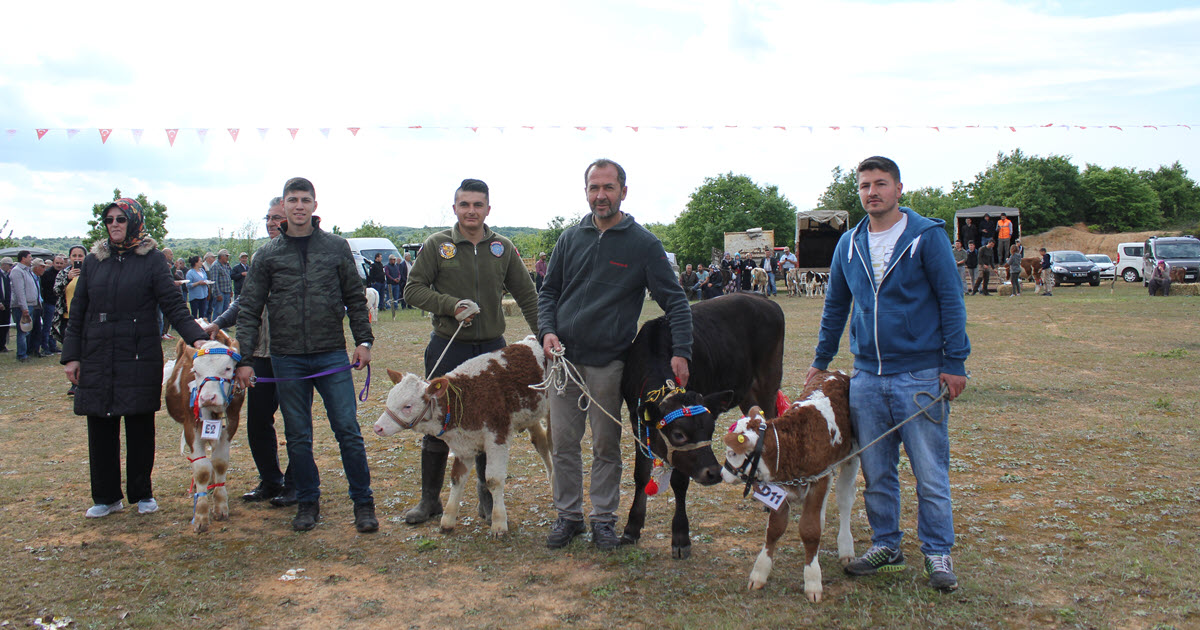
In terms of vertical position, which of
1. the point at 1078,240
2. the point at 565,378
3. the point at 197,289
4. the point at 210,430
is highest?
the point at 1078,240

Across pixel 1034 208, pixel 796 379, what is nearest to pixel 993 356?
pixel 796 379

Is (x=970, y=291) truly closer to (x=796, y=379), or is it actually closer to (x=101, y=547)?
(x=796, y=379)

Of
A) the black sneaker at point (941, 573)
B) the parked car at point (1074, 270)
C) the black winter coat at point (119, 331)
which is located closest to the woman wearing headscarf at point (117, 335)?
the black winter coat at point (119, 331)

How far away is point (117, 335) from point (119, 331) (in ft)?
0.11

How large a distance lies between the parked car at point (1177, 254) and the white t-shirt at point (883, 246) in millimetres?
32671

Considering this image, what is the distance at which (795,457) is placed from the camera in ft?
13.4

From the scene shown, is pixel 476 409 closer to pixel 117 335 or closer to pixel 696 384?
pixel 696 384

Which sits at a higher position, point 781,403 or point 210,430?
point 781,403

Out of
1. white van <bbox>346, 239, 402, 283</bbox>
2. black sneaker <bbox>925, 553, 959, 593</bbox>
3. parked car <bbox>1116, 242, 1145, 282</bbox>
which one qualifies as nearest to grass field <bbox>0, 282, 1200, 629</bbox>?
black sneaker <bbox>925, 553, 959, 593</bbox>

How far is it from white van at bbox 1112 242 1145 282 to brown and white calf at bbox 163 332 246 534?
41.3 m

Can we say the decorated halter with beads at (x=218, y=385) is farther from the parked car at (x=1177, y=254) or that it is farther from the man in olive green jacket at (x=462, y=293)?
the parked car at (x=1177, y=254)

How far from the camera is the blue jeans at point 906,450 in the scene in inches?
162

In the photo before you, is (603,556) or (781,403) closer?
(603,556)

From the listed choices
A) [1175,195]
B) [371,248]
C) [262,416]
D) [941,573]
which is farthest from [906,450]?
[1175,195]
